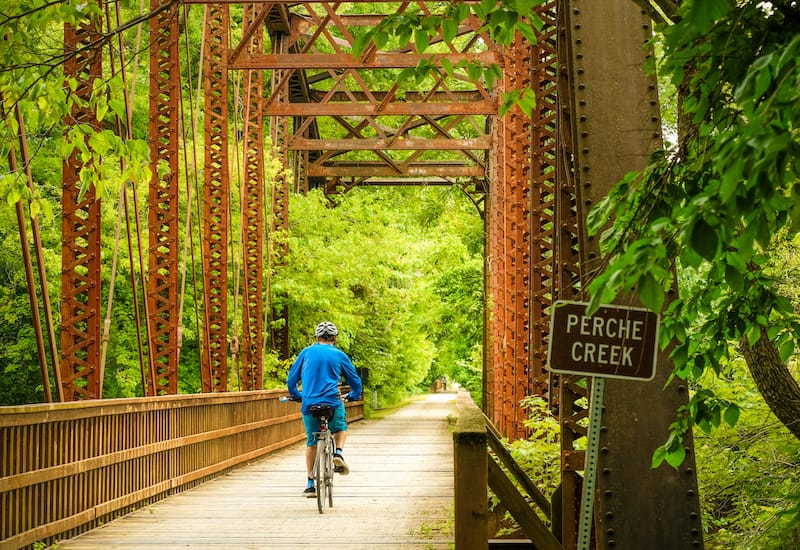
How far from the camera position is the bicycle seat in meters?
10.2

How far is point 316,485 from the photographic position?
1009 cm

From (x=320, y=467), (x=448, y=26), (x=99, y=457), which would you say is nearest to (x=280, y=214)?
(x=320, y=467)

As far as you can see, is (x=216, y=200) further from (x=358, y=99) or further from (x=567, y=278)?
(x=567, y=278)

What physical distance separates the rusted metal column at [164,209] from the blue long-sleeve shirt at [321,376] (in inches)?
164

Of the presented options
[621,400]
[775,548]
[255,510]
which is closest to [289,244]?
A: [255,510]

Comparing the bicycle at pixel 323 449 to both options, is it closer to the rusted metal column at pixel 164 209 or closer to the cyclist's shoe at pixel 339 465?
the cyclist's shoe at pixel 339 465

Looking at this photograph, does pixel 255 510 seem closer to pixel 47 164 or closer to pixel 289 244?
pixel 47 164

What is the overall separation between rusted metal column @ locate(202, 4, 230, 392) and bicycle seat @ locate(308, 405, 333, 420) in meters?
7.66

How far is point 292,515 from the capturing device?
9922 mm

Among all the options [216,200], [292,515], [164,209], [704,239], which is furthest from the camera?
[216,200]

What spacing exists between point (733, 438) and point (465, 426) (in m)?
3.89

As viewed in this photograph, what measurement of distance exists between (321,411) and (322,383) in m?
0.27

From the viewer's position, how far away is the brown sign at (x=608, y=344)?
12.4 ft

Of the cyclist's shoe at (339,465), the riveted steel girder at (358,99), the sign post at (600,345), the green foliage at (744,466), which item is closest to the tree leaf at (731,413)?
the sign post at (600,345)
